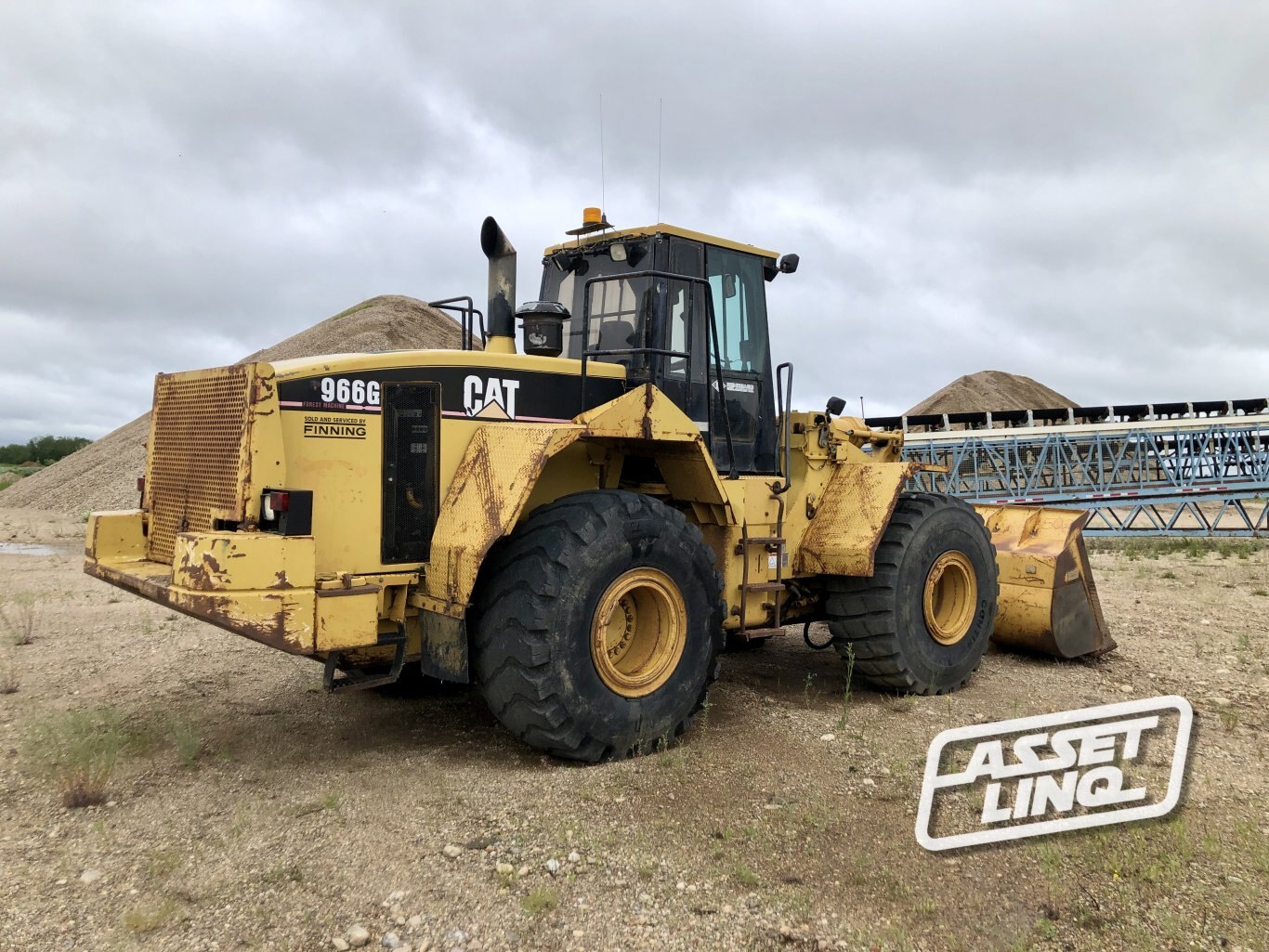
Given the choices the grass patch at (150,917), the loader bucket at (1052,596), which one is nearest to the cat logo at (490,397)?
the grass patch at (150,917)

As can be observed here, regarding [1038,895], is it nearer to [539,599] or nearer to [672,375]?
[539,599]

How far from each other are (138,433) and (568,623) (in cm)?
3378

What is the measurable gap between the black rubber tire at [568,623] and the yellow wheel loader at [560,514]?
0.05 feet

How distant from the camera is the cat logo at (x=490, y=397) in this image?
16.9 ft

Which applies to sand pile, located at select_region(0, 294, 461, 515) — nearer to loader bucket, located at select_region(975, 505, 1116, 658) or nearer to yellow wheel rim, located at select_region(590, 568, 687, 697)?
loader bucket, located at select_region(975, 505, 1116, 658)

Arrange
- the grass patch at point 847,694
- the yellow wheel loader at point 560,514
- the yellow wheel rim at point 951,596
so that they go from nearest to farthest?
the yellow wheel loader at point 560,514 < the grass patch at point 847,694 < the yellow wheel rim at point 951,596

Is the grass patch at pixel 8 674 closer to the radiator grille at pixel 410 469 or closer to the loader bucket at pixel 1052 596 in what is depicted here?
the radiator grille at pixel 410 469

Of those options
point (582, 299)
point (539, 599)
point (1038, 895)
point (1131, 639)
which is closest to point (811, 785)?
point (1038, 895)

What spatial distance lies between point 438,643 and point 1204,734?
15.8ft

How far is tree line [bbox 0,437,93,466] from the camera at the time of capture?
57312 mm

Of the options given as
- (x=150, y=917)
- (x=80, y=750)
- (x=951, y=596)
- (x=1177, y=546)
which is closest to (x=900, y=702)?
(x=951, y=596)

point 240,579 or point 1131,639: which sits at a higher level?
point 240,579

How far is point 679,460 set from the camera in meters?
5.81

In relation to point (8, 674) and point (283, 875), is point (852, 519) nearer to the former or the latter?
point (283, 875)
